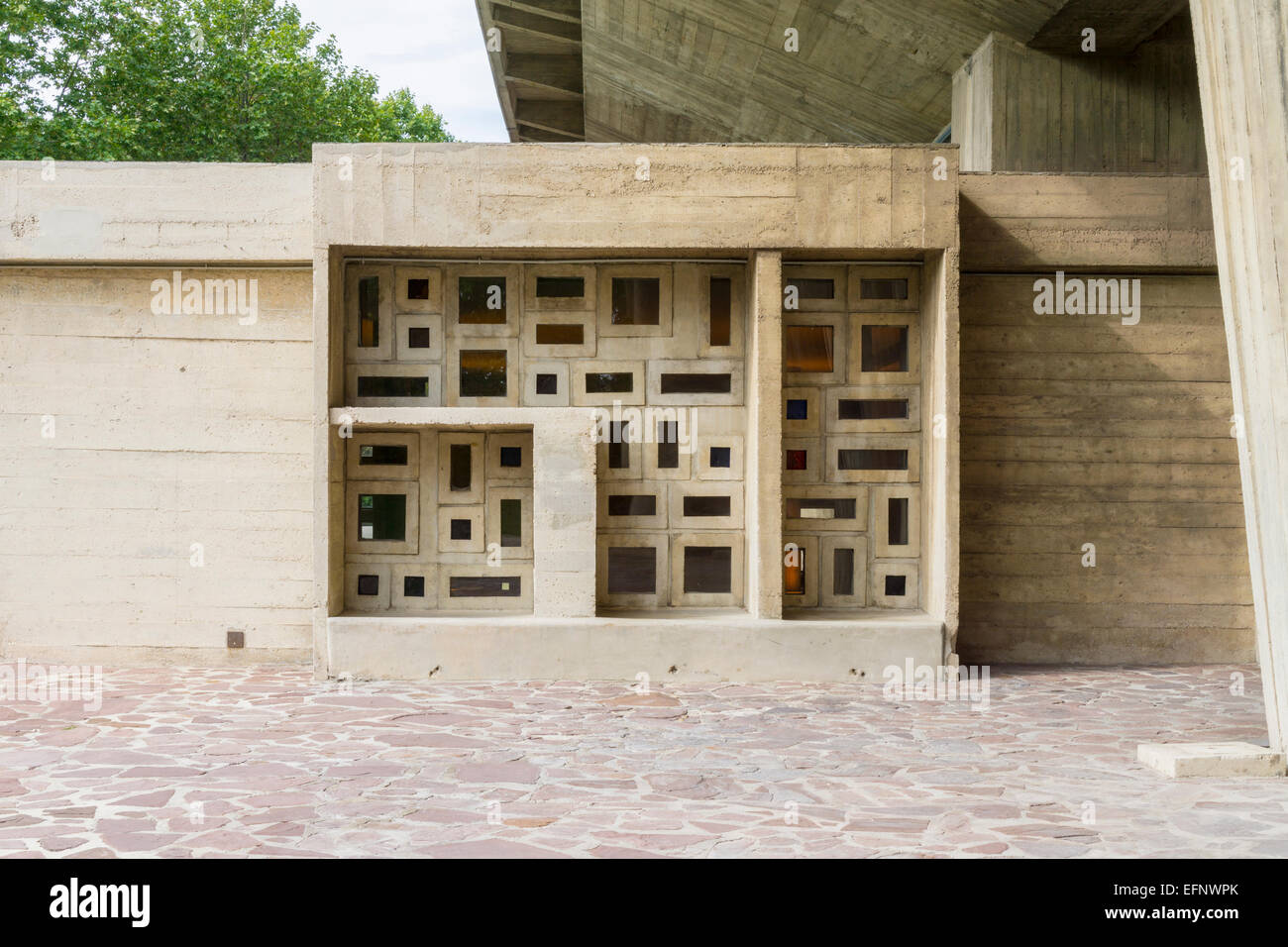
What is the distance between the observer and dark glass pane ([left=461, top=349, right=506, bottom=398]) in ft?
36.1

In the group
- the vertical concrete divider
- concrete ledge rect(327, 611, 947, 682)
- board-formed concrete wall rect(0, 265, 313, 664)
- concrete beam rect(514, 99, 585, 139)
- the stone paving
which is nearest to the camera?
the stone paving

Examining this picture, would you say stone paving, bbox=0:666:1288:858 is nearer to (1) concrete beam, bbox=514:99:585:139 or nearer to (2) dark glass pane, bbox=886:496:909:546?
(2) dark glass pane, bbox=886:496:909:546

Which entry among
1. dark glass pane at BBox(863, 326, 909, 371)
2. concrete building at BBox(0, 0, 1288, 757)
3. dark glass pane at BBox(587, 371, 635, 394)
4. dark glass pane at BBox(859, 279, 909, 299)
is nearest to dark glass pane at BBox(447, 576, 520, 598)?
concrete building at BBox(0, 0, 1288, 757)

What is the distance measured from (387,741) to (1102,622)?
7226 mm

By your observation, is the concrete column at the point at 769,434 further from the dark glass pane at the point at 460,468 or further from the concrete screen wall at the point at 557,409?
the dark glass pane at the point at 460,468

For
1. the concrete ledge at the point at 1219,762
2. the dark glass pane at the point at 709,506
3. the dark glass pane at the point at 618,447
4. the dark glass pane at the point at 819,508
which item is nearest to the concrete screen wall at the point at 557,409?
the dark glass pane at the point at 709,506

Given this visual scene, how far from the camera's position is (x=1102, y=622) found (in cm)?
1123

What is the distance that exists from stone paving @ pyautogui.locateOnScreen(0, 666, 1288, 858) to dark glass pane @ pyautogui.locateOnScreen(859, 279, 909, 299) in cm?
379

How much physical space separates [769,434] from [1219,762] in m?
4.62

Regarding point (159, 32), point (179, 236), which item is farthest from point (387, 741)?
point (159, 32)

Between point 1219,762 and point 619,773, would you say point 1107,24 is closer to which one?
point 1219,762

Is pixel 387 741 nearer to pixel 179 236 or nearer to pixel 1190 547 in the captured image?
pixel 179 236

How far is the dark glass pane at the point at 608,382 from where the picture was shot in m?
11.0

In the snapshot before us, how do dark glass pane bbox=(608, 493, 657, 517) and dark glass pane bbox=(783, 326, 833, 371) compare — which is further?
dark glass pane bbox=(783, 326, 833, 371)
